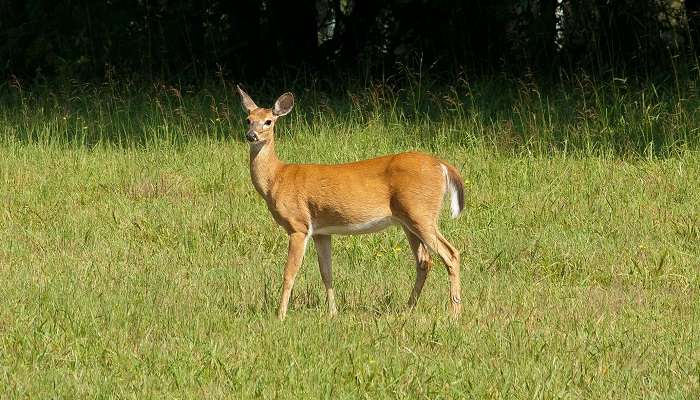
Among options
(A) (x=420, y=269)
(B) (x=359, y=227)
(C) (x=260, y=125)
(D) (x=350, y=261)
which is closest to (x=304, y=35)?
(D) (x=350, y=261)

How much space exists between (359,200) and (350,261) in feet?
4.68

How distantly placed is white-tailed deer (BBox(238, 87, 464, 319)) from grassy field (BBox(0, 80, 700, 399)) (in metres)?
0.28

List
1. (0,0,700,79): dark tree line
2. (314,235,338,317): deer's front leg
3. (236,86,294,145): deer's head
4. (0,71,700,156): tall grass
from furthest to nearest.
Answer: (0,0,700,79): dark tree line → (0,71,700,156): tall grass → (236,86,294,145): deer's head → (314,235,338,317): deer's front leg

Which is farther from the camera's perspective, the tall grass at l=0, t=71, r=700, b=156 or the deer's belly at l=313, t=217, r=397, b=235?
the tall grass at l=0, t=71, r=700, b=156

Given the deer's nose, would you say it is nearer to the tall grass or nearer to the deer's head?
the deer's head

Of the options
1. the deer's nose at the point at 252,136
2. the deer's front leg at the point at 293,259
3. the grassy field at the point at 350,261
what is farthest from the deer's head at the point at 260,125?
the grassy field at the point at 350,261

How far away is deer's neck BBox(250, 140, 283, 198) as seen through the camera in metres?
6.63

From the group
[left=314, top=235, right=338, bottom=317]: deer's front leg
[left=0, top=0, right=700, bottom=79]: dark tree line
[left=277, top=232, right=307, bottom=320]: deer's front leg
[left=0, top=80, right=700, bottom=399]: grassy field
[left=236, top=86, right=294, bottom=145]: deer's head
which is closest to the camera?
[left=0, top=80, right=700, bottom=399]: grassy field

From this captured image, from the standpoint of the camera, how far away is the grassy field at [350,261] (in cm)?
530

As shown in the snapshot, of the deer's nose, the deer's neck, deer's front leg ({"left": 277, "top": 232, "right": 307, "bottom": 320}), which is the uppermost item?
the deer's nose

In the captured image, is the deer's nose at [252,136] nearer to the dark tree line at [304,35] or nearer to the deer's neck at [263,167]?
the deer's neck at [263,167]

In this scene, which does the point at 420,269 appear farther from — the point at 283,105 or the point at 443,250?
the point at 283,105

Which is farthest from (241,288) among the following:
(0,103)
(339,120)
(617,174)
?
(0,103)

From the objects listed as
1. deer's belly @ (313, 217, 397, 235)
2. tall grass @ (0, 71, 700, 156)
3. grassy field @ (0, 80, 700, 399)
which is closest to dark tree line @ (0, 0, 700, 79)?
tall grass @ (0, 71, 700, 156)
